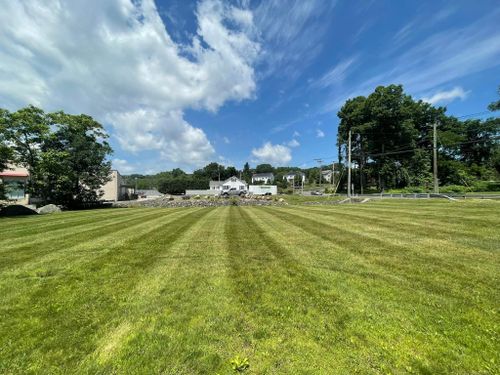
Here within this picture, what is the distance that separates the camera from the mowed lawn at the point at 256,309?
249cm

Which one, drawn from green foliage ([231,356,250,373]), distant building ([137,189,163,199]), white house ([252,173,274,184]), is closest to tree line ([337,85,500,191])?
A: green foliage ([231,356,250,373])

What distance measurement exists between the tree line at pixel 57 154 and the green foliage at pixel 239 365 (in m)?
25.4

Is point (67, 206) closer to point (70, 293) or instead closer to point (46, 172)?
point (46, 172)

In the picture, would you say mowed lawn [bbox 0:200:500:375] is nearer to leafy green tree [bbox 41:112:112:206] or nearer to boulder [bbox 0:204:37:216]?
boulder [bbox 0:204:37:216]

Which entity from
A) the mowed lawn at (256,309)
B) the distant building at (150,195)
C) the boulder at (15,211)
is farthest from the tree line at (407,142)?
the distant building at (150,195)

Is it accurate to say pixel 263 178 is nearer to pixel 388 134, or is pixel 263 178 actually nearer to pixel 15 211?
pixel 388 134

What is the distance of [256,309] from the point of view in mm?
3557

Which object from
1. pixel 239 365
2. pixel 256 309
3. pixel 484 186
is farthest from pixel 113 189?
pixel 484 186

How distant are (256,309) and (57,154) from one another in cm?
2779

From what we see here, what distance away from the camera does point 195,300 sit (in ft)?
12.6

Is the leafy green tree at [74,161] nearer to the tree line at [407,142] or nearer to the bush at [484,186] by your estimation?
the tree line at [407,142]

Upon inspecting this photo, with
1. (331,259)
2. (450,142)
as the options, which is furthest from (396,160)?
(331,259)

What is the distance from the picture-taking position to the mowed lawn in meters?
2.49

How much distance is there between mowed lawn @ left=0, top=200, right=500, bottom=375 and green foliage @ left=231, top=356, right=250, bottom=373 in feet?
0.15
